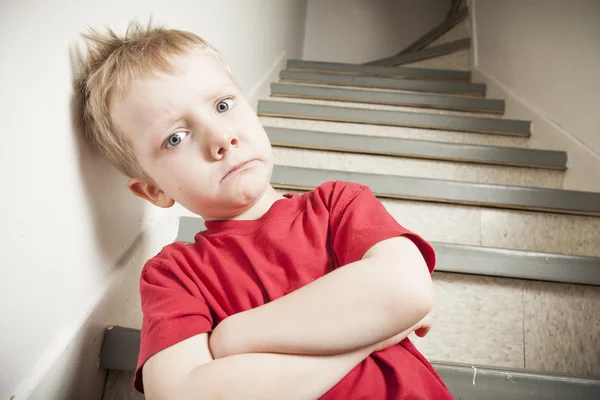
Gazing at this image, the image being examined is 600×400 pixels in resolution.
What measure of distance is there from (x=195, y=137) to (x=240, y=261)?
0.19 metres

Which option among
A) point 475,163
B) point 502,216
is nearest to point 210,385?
point 502,216

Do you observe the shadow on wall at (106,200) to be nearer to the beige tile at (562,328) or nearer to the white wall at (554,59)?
the beige tile at (562,328)

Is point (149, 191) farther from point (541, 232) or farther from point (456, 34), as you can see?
point (456, 34)

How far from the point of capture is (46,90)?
1.88ft

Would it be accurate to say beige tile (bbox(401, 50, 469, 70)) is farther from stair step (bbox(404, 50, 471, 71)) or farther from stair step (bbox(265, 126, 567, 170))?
stair step (bbox(265, 126, 567, 170))

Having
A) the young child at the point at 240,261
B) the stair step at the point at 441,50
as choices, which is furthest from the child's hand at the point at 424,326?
the stair step at the point at 441,50

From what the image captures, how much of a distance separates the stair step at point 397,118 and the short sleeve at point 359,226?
1.19m

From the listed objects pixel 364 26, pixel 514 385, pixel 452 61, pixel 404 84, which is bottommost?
pixel 514 385

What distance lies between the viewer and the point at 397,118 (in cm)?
179

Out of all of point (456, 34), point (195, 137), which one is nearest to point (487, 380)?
point (195, 137)

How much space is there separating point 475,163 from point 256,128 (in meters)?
1.07

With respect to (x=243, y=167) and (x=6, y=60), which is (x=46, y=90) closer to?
(x=6, y=60)

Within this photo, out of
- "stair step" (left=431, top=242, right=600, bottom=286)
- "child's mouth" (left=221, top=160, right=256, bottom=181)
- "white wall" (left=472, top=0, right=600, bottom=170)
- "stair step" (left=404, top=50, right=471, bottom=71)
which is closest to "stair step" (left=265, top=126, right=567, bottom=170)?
"white wall" (left=472, top=0, right=600, bottom=170)

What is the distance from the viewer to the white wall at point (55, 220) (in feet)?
1.70
